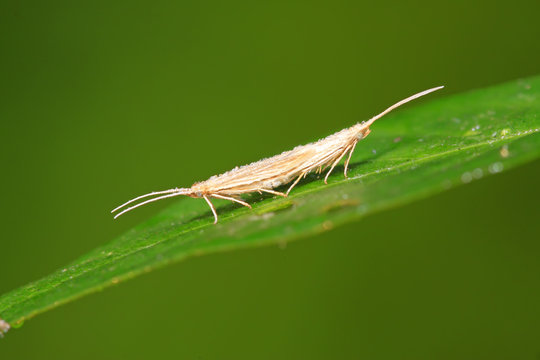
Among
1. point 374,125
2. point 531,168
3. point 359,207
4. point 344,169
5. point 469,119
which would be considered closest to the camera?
point 359,207

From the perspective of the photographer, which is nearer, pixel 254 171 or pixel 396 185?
pixel 396 185

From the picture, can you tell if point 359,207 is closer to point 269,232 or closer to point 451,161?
point 269,232

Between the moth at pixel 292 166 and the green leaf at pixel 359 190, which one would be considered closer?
the green leaf at pixel 359 190

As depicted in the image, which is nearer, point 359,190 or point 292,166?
point 359,190

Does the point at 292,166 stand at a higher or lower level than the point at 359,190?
higher

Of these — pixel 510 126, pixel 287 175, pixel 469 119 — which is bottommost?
pixel 510 126

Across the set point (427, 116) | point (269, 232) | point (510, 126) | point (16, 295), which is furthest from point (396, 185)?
point (16, 295)

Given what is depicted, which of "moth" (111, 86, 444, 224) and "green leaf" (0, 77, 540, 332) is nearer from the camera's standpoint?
"green leaf" (0, 77, 540, 332)

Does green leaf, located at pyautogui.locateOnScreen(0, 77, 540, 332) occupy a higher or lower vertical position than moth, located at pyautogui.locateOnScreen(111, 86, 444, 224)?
lower
